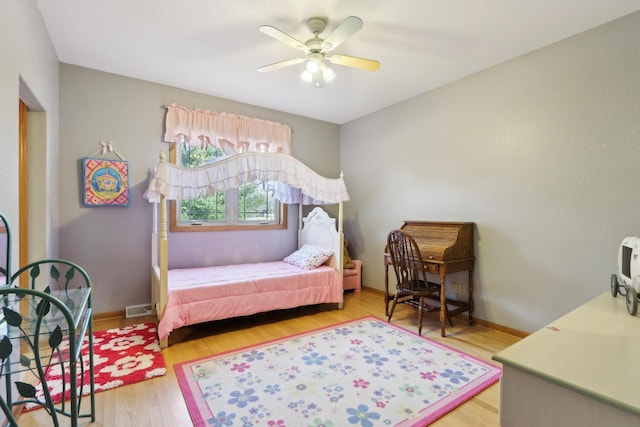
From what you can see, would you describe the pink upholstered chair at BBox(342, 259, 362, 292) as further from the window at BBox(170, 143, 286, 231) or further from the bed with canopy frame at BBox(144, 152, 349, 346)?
the window at BBox(170, 143, 286, 231)

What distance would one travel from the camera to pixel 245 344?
8.50 feet

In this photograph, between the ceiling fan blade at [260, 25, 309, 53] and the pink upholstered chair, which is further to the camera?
the pink upholstered chair

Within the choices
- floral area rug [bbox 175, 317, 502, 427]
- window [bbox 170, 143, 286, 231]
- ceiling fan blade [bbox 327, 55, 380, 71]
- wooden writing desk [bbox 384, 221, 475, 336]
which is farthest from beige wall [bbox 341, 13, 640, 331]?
window [bbox 170, 143, 286, 231]

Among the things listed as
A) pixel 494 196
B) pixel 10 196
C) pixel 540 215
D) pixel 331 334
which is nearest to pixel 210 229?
pixel 331 334

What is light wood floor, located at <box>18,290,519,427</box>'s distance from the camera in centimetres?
166

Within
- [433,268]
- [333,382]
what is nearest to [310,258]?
[433,268]

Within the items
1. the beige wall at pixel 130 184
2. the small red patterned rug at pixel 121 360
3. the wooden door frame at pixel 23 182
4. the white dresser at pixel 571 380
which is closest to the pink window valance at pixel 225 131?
the beige wall at pixel 130 184

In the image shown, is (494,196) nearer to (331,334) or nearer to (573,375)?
(331,334)

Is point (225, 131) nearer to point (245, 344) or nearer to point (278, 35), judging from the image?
point (278, 35)

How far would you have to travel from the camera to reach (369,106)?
401cm

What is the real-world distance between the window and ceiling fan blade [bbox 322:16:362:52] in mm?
2007

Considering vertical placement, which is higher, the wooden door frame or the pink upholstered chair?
the wooden door frame

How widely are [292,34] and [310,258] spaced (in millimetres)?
2303

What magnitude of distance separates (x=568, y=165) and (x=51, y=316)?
133 inches
